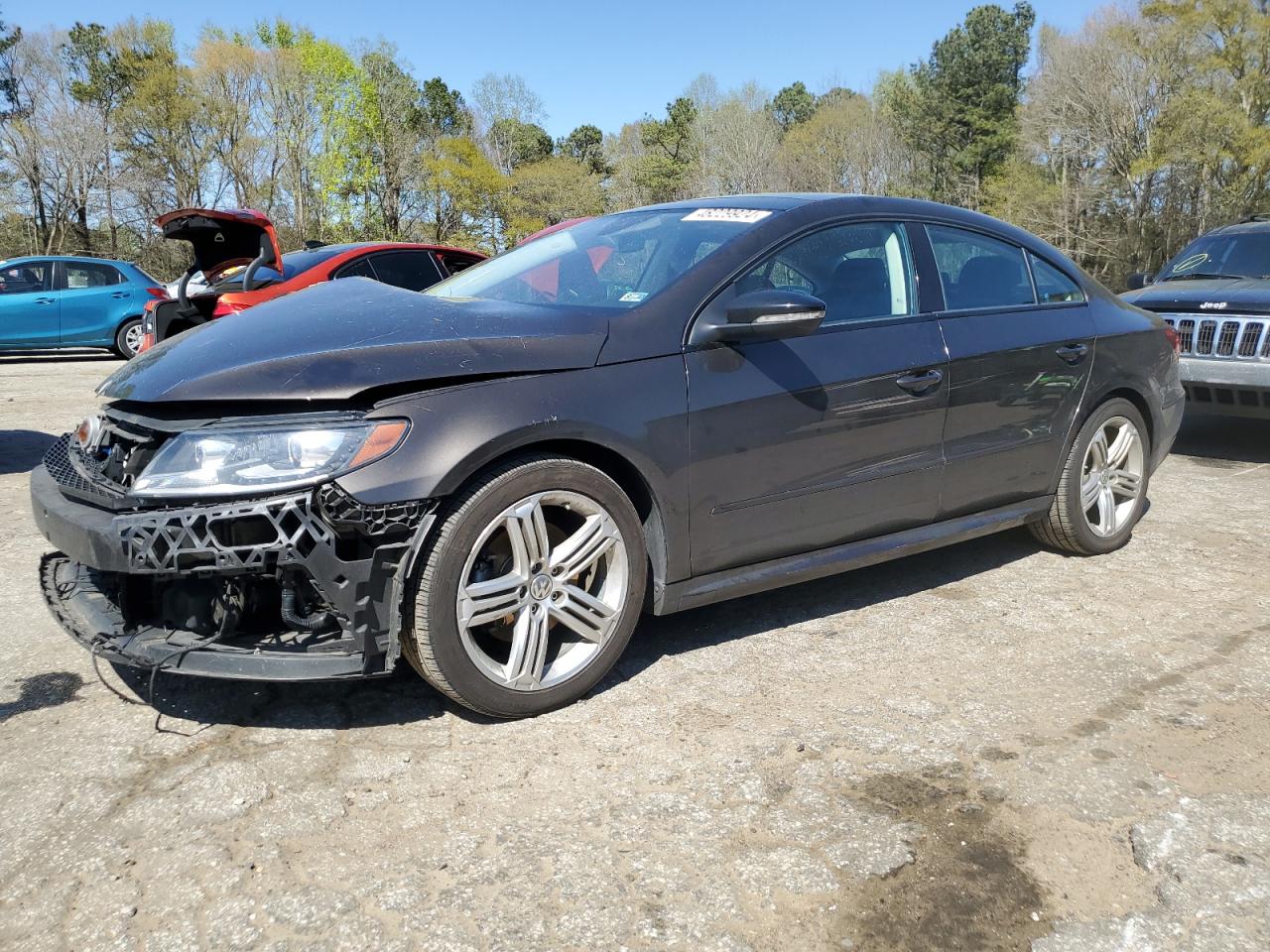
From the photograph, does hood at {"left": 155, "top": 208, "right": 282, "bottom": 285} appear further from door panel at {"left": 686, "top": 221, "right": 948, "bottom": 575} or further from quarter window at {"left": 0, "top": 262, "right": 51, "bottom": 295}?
quarter window at {"left": 0, "top": 262, "right": 51, "bottom": 295}

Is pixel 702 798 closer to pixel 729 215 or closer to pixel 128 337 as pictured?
pixel 729 215

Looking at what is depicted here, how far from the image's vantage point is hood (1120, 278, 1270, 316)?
658 cm

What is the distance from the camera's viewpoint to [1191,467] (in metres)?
6.65

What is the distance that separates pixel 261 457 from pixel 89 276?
14.0 meters

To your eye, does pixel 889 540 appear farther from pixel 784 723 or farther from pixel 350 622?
pixel 350 622

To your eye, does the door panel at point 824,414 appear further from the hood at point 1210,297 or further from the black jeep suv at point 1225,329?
the hood at point 1210,297

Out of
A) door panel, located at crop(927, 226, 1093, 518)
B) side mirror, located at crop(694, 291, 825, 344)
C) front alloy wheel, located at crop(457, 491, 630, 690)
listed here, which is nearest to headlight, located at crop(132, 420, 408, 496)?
front alloy wheel, located at crop(457, 491, 630, 690)

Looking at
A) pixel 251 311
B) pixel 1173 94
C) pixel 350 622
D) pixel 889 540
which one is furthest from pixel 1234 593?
pixel 1173 94

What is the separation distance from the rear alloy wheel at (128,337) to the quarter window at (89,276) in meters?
0.62

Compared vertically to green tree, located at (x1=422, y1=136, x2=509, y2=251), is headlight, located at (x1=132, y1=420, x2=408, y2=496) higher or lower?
lower

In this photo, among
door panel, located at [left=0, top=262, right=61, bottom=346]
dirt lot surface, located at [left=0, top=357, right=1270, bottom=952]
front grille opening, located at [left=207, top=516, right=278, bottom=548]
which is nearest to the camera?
dirt lot surface, located at [left=0, top=357, right=1270, bottom=952]

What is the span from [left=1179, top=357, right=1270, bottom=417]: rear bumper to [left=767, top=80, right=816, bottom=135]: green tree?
7615 cm

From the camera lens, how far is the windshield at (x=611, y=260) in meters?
3.37

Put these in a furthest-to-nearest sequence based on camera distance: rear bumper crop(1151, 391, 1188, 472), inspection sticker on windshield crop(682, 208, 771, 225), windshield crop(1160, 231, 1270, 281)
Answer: windshield crop(1160, 231, 1270, 281), rear bumper crop(1151, 391, 1188, 472), inspection sticker on windshield crop(682, 208, 771, 225)
